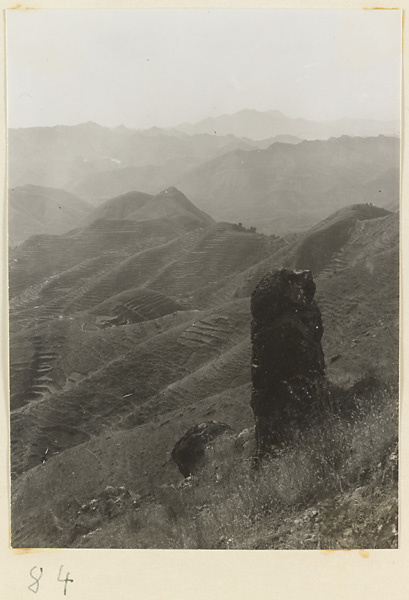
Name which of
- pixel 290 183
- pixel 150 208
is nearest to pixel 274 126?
pixel 290 183

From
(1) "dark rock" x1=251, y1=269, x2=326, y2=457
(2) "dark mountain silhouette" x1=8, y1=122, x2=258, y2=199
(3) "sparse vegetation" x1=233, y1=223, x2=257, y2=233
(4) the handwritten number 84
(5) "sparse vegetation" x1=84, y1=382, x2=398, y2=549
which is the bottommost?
(4) the handwritten number 84

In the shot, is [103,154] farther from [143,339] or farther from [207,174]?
[143,339]

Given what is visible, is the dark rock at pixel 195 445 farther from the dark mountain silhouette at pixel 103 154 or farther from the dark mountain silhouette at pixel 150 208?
the dark mountain silhouette at pixel 103 154

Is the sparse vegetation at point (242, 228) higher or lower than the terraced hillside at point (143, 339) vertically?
higher

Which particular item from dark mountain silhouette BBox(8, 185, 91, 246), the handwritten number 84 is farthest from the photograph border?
dark mountain silhouette BBox(8, 185, 91, 246)

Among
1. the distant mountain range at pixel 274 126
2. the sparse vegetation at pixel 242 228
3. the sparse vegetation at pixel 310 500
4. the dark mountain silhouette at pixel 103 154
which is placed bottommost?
the sparse vegetation at pixel 310 500

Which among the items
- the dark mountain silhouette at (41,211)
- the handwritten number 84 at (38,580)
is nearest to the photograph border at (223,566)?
the handwritten number 84 at (38,580)

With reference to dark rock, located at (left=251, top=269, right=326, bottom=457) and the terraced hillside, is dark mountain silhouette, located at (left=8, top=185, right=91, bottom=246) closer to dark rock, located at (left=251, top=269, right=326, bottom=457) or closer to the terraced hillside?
the terraced hillside
